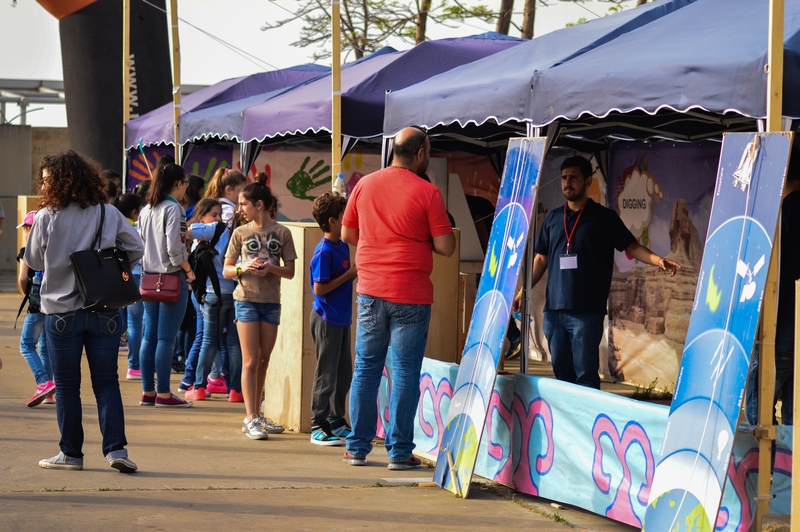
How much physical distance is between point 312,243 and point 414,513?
270 centimetres

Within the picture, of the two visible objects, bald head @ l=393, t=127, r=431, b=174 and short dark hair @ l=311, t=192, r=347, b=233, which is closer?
bald head @ l=393, t=127, r=431, b=174

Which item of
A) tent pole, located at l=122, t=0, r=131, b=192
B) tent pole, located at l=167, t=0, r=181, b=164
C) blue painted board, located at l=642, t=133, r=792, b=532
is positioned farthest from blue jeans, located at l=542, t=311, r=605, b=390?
tent pole, located at l=122, t=0, r=131, b=192

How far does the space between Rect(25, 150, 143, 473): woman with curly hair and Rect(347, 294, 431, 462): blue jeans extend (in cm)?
138

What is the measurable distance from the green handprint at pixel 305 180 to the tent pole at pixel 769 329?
9125 millimetres

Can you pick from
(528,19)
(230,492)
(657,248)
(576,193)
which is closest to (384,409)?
(230,492)

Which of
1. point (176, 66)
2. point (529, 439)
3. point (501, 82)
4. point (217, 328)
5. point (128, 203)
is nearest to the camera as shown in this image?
point (529, 439)

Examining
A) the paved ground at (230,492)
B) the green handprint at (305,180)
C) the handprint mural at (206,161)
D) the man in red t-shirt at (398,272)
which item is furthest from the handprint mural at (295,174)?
the man in red t-shirt at (398,272)

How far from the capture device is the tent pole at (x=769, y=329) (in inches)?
170

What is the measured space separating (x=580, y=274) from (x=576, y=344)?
1.45 feet

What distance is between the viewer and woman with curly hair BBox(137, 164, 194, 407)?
805 centimetres

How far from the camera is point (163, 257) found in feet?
26.6

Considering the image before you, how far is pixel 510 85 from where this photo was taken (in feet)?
20.1

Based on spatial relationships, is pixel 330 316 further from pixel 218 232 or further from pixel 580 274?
pixel 218 232

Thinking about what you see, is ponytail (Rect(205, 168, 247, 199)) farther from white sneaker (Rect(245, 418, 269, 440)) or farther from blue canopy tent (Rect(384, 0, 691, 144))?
white sneaker (Rect(245, 418, 269, 440))
